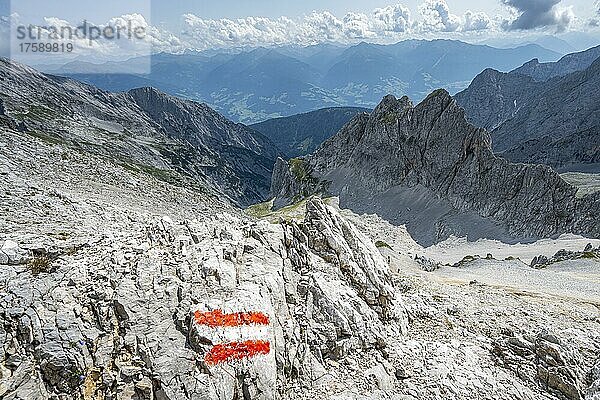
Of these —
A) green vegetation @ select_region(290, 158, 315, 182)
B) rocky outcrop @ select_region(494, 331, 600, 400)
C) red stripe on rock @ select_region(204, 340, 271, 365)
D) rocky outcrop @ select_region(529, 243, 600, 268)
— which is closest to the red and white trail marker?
red stripe on rock @ select_region(204, 340, 271, 365)

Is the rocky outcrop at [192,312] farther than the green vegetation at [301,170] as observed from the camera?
No

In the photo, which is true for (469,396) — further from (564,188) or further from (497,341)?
(564,188)

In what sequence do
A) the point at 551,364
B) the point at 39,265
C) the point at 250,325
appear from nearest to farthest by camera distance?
the point at 39,265 → the point at 250,325 → the point at 551,364

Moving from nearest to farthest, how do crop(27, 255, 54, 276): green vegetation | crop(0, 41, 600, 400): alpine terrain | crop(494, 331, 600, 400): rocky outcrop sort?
1. crop(0, 41, 600, 400): alpine terrain
2. crop(27, 255, 54, 276): green vegetation
3. crop(494, 331, 600, 400): rocky outcrop

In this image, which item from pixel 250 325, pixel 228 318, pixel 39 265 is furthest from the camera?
pixel 250 325

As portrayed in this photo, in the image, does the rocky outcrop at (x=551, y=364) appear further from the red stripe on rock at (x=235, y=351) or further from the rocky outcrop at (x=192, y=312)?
the red stripe on rock at (x=235, y=351)

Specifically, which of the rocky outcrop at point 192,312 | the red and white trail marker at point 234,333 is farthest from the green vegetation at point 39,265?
the red and white trail marker at point 234,333

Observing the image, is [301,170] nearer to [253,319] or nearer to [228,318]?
[253,319]

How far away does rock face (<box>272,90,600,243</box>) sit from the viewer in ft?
330

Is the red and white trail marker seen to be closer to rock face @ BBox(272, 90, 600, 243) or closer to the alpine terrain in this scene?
the alpine terrain

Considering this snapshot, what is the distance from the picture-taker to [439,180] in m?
124

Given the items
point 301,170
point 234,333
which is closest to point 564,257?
point 234,333

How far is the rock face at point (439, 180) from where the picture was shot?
101 metres

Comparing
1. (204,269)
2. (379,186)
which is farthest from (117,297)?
(379,186)
